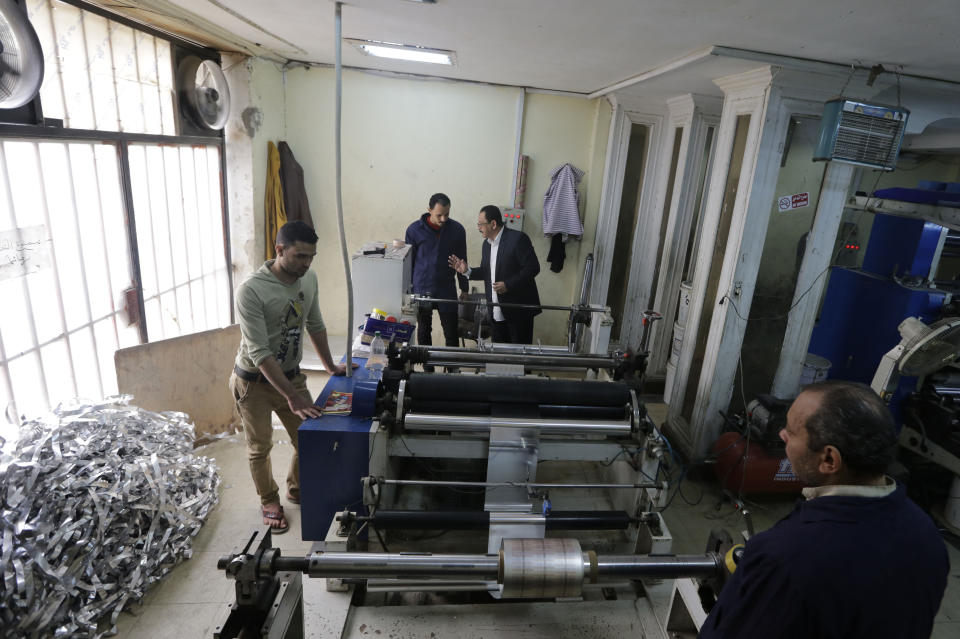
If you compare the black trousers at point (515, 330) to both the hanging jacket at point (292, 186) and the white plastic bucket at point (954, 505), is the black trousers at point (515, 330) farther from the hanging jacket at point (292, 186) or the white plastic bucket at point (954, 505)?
the white plastic bucket at point (954, 505)

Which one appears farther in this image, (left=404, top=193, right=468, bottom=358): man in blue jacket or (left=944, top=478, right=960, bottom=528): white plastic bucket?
(left=404, top=193, right=468, bottom=358): man in blue jacket

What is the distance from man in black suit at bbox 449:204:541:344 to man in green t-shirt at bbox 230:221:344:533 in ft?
5.30

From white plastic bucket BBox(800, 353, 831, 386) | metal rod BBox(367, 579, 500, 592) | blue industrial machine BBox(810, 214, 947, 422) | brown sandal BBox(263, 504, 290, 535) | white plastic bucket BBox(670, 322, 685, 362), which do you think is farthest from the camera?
white plastic bucket BBox(670, 322, 685, 362)

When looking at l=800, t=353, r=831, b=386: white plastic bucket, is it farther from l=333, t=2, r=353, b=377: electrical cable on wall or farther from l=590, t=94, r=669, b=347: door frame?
l=333, t=2, r=353, b=377: electrical cable on wall

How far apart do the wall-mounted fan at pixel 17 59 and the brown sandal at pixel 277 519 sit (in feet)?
7.27

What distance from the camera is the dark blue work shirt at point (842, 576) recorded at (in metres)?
0.97

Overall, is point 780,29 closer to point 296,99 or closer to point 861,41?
point 861,41

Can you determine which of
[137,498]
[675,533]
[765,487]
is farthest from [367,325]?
[765,487]

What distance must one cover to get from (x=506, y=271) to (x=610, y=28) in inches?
75.4

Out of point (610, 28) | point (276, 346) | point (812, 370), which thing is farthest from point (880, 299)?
point (276, 346)

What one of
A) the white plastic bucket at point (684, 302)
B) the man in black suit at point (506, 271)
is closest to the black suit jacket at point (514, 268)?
the man in black suit at point (506, 271)

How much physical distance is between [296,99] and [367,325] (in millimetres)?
3027

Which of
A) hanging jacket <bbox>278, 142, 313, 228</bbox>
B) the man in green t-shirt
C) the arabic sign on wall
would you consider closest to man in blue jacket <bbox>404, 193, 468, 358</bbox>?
hanging jacket <bbox>278, 142, 313, 228</bbox>

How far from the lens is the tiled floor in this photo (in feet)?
7.42
